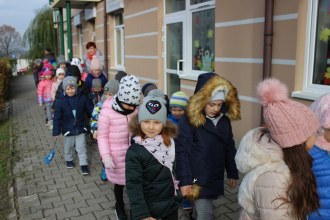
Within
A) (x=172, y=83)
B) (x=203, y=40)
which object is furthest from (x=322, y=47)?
(x=172, y=83)

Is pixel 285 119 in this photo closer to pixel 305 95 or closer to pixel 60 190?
pixel 305 95

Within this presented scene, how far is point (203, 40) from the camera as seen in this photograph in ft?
22.1

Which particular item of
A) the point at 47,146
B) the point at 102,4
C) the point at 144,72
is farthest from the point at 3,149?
the point at 102,4

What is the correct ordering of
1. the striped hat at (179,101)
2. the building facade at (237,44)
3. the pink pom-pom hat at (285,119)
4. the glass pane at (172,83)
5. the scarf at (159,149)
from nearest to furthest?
the pink pom-pom hat at (285,119) < the scarf at (159,149) < the striped hat at (179,101) < the building facade at (237,44) < the glass pane at (172,83)

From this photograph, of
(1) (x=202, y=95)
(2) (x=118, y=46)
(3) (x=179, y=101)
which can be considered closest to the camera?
(1) (x=202, y=95)

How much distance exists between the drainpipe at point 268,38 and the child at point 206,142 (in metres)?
1.89

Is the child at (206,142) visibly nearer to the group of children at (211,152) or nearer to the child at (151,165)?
the group of children at (211,152)

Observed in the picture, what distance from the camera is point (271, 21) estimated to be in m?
4.60

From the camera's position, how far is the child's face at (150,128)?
260 centimetres

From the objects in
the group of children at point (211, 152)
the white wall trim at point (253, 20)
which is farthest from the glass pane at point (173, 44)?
the group of children at point (211, 152)

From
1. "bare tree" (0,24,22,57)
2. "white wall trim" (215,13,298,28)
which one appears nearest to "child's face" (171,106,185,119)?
"white wall trim" (215,13,298,28)

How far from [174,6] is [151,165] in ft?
19.0

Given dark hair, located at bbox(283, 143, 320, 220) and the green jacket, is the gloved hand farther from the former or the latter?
dark hair, located at bbox(283, 143, 320, 220)

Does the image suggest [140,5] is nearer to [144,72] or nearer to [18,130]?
[144,72]
